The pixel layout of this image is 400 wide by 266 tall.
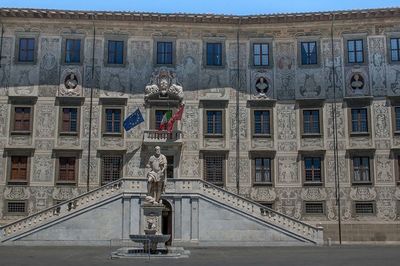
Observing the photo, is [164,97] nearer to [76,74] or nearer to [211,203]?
[76,74]

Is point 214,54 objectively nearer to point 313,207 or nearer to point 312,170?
point 312,170

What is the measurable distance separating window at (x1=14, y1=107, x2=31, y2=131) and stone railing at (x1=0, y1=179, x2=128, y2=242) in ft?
23.4

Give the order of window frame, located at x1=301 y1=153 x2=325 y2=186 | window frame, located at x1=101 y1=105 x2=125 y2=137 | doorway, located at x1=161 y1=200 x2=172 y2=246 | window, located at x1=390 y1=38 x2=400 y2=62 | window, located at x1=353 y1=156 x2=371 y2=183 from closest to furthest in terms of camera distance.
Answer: doorway, located at x1=161 y1=200 x2=172 y2=246 → window, located at x1=353 y1=156 x2=371 y2=183 → window frame, located at x1=301 y1=153 x2=325 y2=186 → window frame, located at x1=101 y1=105 x2=125 y2=137 → window, located at x1=390 y1=38 x2=400 y2=62

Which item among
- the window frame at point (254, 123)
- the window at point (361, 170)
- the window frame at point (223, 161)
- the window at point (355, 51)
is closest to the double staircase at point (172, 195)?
the window frame at point (223, 161)

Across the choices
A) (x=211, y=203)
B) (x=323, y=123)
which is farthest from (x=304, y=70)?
(x=211, y=203)

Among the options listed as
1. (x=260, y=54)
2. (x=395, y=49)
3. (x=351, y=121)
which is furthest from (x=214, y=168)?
(x=395, y=49)

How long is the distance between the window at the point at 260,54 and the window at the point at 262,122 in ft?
11.1

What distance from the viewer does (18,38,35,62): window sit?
120 ft

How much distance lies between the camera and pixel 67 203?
1245 inches

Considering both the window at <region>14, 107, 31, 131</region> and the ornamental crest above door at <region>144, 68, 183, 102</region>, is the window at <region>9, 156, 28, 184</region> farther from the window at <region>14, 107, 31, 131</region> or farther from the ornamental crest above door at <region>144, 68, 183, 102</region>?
the ornamental crest above door at <region>144, 68, 183, 102</region>

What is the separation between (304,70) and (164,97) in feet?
31.0

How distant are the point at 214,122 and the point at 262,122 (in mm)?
3165

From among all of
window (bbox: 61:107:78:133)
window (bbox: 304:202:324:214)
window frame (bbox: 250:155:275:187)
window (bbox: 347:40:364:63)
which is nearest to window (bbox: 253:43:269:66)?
window (bbox: 347:40:364:63)

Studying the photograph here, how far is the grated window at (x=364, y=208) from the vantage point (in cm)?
3512
